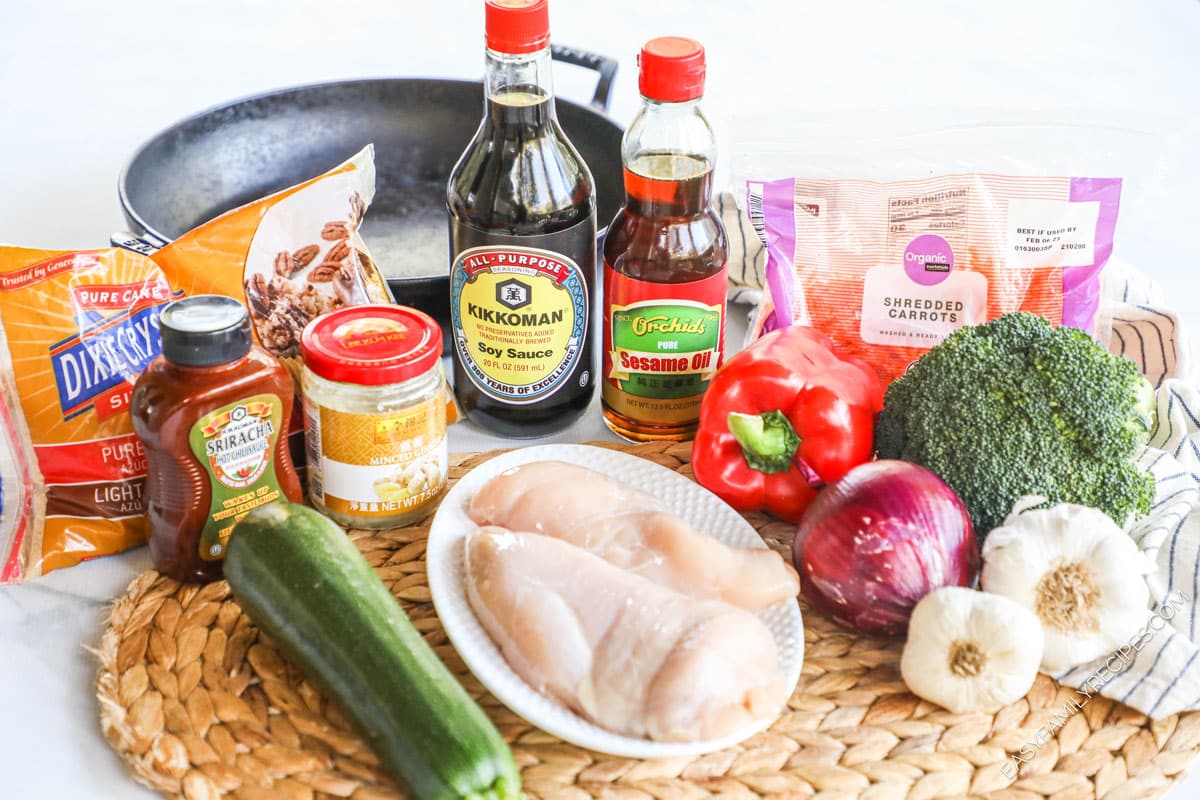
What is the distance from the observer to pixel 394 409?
107 centimetres

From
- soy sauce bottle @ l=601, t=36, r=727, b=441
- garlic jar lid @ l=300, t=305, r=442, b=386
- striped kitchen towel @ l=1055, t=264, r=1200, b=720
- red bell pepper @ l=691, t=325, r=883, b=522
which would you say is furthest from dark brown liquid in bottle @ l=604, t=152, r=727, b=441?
striped kitchen towel @ l=1055, t=264, r=1200, b=720

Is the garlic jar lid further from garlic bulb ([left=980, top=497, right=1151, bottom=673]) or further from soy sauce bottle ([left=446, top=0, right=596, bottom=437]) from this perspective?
garlic bulb ([left=980, top=497, right=1151, bottom=673])

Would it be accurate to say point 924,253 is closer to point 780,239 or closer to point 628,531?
point 780,239

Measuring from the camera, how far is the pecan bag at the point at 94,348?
108cm

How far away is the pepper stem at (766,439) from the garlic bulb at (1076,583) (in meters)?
0.23

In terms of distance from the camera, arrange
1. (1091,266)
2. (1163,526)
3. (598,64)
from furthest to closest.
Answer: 1. (598,64)
2. (1091,266)
3. (1163,526)

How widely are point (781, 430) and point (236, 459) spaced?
0.50 m

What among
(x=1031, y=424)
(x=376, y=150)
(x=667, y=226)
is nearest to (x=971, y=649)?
(x=1031, y=424)

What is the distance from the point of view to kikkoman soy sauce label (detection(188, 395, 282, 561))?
1015 mm

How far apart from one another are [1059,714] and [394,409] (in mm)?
613

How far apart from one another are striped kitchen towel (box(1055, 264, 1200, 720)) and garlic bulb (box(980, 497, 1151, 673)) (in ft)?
0.12

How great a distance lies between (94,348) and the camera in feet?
3.59

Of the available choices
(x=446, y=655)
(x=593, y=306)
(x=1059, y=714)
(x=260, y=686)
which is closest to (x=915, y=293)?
(x=593, y=306)

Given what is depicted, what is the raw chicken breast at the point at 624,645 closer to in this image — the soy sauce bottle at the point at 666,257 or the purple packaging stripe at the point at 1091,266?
the soy sauce bottle at the point at 666,257
